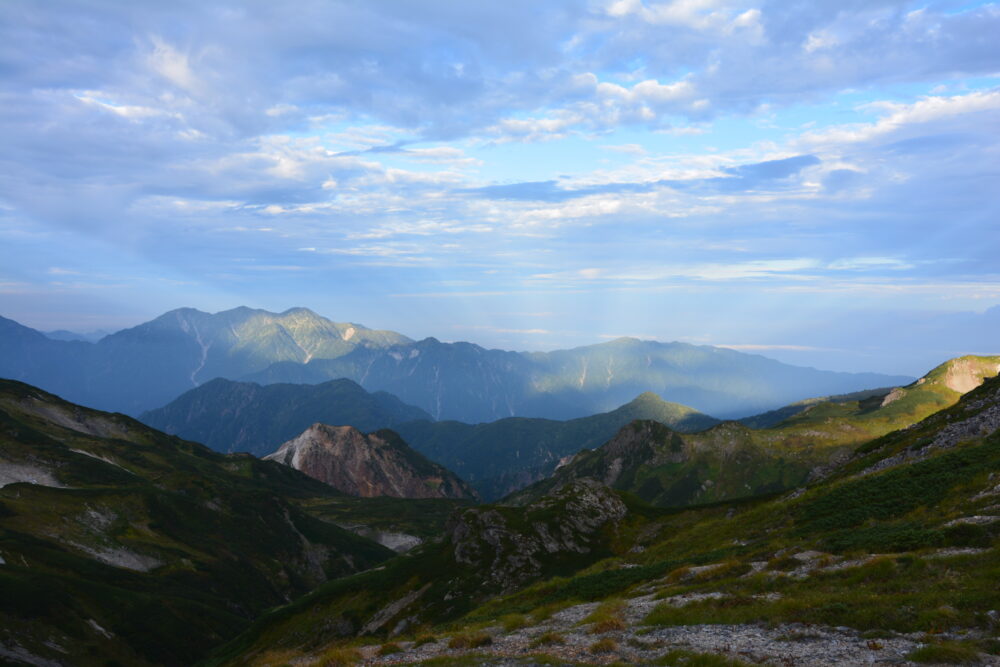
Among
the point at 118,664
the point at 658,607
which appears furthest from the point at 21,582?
the point at 658,607

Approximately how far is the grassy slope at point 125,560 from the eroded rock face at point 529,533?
59.5 meters

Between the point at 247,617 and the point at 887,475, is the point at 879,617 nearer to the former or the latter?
the point at 887,475

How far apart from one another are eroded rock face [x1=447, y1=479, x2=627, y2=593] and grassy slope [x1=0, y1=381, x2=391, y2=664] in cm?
5948

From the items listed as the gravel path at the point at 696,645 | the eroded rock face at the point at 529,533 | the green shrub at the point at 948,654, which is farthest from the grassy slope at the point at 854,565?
the eroded rock face at the point at 529,533

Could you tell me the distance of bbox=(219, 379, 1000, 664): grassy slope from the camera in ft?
71.2

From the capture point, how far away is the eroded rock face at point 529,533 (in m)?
83.5

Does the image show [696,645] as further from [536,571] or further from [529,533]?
[529,533]

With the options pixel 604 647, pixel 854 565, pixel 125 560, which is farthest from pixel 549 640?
pixel 125 560

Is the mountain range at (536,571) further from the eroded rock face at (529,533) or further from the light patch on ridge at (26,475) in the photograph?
the light patch on ridge at (26,475)

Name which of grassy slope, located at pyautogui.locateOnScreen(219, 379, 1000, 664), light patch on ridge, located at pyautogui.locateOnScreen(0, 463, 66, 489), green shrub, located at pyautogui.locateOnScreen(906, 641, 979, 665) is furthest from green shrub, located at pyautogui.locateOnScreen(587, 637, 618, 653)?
light patch on ridge, located at pyautogui.locateOnScreen(0, 463, 66, 489)

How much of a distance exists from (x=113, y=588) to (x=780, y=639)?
12701 centimetres

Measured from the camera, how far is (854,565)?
28.7 meters

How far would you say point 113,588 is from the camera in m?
106

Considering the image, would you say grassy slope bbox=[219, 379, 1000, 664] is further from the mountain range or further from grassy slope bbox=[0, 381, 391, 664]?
grassy slope bbox=[0, 381, 391, 664]
